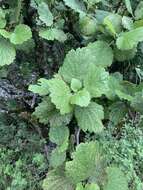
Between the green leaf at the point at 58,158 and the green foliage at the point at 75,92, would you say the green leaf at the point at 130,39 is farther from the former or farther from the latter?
the green leaf at the point at 58,158

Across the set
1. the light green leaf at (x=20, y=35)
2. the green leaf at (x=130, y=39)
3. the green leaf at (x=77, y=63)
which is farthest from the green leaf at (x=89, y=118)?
the light green leaf at (x=20, y=35)

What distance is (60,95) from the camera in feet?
4.27

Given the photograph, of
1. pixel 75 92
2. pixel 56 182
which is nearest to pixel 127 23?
pixel 75 92

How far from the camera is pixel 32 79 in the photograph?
2068mm

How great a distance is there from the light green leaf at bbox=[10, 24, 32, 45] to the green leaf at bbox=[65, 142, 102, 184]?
435mm

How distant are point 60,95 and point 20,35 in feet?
1.04

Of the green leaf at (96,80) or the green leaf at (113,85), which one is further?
the green leaf at (113,85)

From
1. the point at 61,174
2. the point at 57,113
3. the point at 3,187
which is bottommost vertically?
the point at 3,187

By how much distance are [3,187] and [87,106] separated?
905mm

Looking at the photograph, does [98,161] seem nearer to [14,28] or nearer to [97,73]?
[97,73]

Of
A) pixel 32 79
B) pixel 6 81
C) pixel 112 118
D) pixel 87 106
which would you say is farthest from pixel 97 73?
pixel 6 81

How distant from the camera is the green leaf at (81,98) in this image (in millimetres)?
1271

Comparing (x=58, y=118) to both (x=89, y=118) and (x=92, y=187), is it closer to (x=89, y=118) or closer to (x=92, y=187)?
(x=89, y=118)

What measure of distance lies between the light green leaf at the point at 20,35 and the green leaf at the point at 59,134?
34 centimetres
